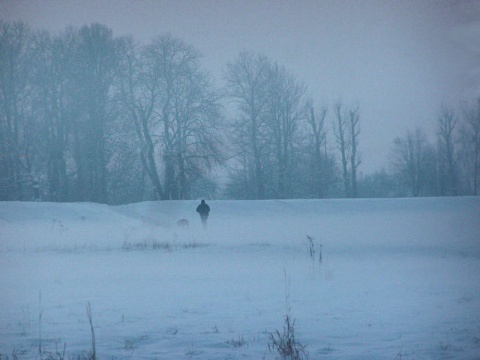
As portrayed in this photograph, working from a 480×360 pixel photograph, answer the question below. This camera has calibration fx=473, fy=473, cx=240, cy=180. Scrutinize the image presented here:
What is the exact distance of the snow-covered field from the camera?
575 cm

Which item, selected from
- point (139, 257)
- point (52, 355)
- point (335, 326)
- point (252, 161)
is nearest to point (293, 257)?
point (139, 257)

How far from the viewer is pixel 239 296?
8383 millimetres

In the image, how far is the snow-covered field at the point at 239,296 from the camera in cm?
575

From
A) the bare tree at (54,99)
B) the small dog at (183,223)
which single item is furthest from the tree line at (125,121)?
the small dog at (183,223)

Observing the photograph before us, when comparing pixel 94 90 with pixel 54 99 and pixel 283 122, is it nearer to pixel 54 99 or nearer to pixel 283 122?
pixel 54 99

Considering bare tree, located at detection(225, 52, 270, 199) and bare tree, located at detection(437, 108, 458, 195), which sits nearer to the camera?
bare tree, located at detection(437, 108, 458, 195)

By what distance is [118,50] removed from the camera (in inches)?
1394

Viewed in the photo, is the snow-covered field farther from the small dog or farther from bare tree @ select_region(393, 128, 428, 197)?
bare tree @ select_region(393, 128, 428, 197)

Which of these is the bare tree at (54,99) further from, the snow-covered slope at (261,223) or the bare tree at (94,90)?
the snow-covered slope at (261,223)

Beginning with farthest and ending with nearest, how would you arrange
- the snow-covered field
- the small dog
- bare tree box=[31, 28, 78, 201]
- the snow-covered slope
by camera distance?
1. bare tree box=[31, 28, 78, 201]
2. the small dog
3. the snow-covered slope
4. the snow-covered field

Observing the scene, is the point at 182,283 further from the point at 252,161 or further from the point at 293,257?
the point at 252,161

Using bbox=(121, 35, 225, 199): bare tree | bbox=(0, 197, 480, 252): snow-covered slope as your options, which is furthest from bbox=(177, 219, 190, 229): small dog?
bbox=(121, 35, 225, 199): bare tree

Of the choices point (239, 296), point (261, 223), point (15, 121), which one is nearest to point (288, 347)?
point (239, 296)

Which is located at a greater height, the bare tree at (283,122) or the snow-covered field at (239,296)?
the bare tree at (283,122)
